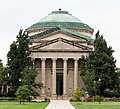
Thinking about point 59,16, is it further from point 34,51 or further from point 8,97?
point 8,97

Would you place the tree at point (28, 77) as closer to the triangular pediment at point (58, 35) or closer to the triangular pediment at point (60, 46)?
the triangular pediment at point (60, 46)

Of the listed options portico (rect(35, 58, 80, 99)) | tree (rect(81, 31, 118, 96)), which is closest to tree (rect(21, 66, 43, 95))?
tree (rect(81, 31, 118, 96))

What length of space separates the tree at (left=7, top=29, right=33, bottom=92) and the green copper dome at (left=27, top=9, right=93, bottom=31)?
2909 centimetres

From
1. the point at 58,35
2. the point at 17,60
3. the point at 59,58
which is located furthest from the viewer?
the point at 58,35

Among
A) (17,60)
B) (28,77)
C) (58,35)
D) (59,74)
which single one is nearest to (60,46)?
(58,35)

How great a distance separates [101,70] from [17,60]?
16.4 meters

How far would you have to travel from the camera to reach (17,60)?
8962 cm

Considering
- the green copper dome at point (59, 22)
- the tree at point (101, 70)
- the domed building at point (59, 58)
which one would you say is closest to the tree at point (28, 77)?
the tree at point (101, 70)

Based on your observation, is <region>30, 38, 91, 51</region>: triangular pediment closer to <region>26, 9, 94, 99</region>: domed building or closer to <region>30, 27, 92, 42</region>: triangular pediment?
<region>26, 9, 94, 99</region>: domed building

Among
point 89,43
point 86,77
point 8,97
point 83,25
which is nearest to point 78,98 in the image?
point 86,77

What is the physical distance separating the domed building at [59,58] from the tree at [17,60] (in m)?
10.7

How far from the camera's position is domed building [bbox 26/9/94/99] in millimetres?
102812

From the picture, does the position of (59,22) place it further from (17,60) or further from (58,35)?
(17,60)

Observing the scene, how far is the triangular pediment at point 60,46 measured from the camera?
103 metres
